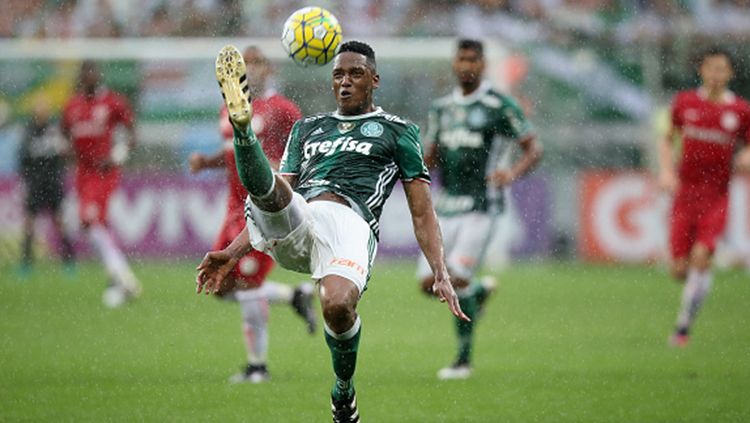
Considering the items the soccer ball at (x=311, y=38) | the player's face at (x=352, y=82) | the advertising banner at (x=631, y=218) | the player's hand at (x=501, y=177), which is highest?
the advertising banner at (x=631, y=218)

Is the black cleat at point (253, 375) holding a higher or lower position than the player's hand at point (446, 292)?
higher

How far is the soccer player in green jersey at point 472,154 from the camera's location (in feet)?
34.7

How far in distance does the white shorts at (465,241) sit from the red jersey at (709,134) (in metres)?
2.61

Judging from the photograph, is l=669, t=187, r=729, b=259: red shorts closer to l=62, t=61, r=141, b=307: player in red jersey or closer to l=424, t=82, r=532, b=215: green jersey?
l=424, t=82, r=532, b=215: green jersey

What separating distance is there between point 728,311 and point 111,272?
703 cm

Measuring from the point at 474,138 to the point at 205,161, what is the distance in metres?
2.25

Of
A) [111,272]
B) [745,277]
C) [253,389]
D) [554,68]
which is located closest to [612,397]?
[253,389]

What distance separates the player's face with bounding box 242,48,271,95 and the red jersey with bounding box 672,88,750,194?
4.44 meters

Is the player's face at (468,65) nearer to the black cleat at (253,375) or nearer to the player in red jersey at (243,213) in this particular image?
the player in red jersey at (243,213)

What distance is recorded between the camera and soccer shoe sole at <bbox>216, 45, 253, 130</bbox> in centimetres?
611

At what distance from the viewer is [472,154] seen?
423 inches

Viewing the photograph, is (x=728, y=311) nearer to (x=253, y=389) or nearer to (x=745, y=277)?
(x=745, y=277)

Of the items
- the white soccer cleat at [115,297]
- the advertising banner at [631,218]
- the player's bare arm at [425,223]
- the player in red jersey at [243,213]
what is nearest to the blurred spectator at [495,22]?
the advertising banner at [631,218]

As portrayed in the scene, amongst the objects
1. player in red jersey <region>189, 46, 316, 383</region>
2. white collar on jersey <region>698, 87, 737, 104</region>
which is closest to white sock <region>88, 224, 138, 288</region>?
player in red jersey <region>189, 46, 316, 383</region>
